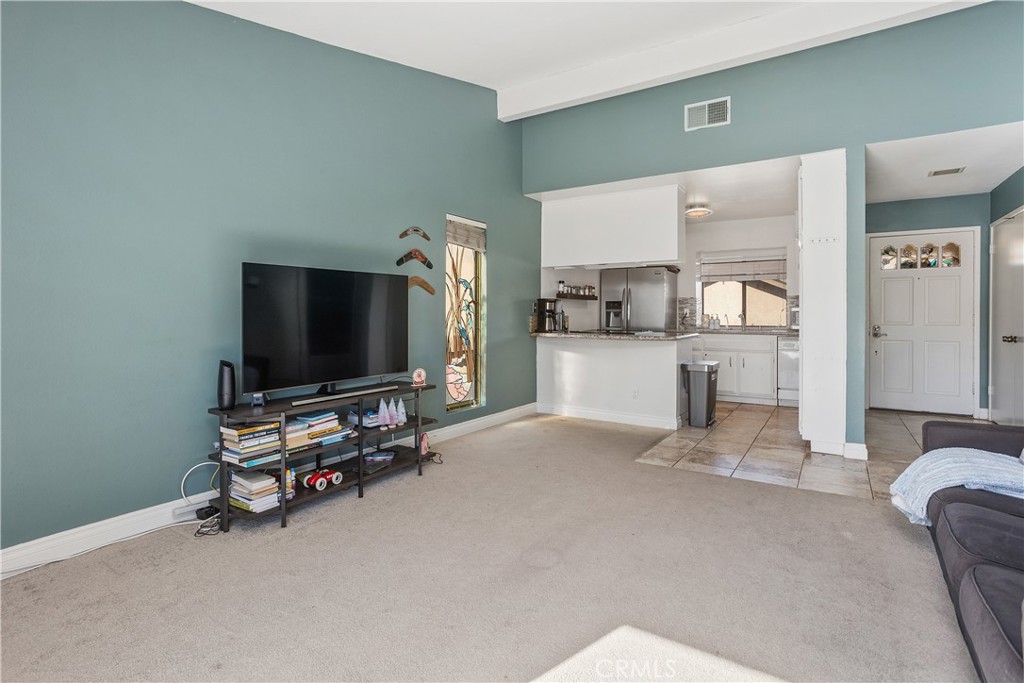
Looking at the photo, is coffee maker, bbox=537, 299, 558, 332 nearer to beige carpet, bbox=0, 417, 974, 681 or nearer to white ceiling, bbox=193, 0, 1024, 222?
white ceiling, bbox=193, 0, 1024, 222

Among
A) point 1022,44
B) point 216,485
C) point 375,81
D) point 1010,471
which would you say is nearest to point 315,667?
point 216,485

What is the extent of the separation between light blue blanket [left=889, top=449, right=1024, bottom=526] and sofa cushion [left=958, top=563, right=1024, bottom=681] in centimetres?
85

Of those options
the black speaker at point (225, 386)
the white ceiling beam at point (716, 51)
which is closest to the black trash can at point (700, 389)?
the white ceiling beam at point (716, 51)

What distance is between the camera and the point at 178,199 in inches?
116

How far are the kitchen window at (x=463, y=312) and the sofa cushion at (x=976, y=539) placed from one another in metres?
3.78

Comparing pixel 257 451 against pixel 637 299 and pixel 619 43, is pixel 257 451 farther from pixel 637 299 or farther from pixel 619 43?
pixel 637 299

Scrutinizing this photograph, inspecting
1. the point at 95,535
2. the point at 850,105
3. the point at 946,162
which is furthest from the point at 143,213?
the point at 946,162

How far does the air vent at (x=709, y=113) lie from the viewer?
15.2ft

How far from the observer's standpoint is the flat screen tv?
3.03m

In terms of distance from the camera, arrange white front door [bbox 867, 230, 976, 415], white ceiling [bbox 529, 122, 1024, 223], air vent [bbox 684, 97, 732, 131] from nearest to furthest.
Result: white ceiling [bbox 529, 122, 1024, 223]
air vent [bbox 684, 97, 732, 131]
white front door [bbox 867, 230, 976, 415]

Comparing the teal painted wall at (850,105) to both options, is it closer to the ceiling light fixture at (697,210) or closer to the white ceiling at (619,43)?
the white ceiling at (619,43)

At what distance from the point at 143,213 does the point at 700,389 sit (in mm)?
4956

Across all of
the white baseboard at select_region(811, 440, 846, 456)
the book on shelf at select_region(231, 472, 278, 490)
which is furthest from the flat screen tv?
the white baseboard at select_region(811, 440, 846, 456)

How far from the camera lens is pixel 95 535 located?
267cm
